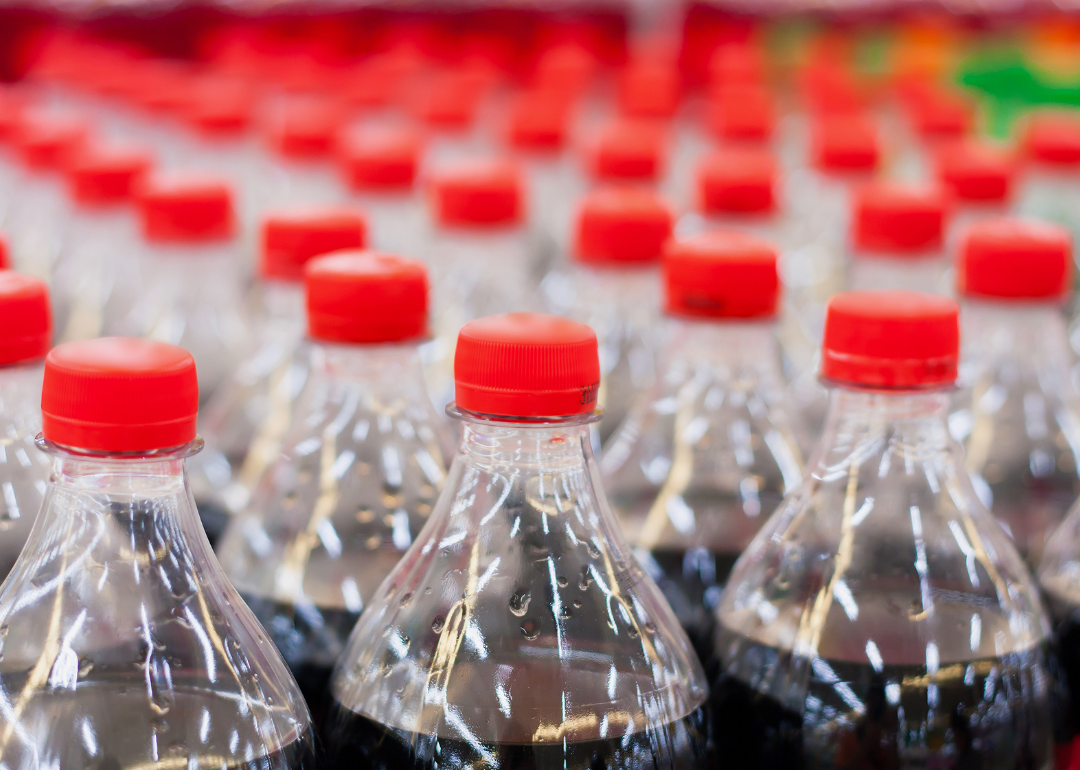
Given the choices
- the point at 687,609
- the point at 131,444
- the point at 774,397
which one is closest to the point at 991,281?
the point at 774,397

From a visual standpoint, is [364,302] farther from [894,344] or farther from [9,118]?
[9,118]

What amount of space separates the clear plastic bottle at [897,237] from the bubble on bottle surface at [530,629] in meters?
0.71

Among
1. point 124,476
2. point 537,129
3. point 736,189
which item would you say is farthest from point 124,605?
point 537,129

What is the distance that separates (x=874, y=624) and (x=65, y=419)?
1.52 ft

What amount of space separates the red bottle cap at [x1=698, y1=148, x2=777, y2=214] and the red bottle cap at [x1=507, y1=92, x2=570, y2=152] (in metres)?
0.55

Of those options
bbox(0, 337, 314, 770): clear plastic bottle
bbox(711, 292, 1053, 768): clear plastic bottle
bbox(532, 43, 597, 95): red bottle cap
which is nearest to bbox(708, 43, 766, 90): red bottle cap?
bbox(532, 43, 597, 95): red bottle cap

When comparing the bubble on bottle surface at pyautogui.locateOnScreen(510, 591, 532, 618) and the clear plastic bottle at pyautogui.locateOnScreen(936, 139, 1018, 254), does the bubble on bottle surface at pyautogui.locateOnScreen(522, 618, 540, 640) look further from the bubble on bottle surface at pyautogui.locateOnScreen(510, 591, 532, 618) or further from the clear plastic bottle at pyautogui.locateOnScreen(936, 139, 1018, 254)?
the clear plastic bottle at pyautogui.locateOnScreen(936, 139, 1018, 254)

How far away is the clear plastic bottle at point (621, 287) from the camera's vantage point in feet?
3.83

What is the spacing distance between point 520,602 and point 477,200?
686 millimetres

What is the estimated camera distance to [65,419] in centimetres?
59

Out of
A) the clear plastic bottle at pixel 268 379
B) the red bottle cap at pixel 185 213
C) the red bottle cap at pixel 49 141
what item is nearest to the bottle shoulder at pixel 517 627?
the clear plastic bottle at pixel 268 379

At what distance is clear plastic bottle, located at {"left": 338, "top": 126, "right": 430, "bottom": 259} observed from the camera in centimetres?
156

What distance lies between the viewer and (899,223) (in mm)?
1247

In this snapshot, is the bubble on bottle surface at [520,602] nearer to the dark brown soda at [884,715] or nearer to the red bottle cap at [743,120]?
the dark brown soda at [884,715]
